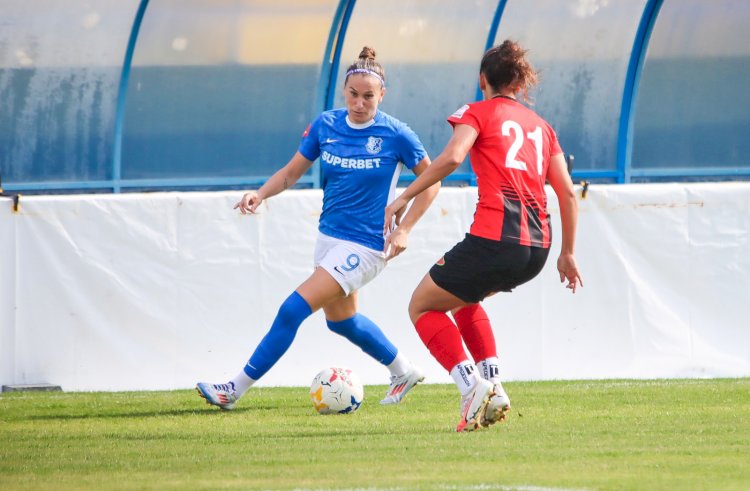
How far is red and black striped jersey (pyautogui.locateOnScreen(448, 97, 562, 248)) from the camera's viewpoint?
6031 millimetres

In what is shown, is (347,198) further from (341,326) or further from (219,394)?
(219,394)

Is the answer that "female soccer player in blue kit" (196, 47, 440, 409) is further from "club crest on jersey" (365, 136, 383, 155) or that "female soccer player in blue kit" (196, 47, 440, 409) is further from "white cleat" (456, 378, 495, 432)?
"white cleat" (456, 378, 495, 432)

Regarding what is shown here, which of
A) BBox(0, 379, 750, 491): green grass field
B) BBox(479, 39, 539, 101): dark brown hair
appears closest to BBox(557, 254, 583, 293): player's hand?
BBox(0, 379, 750, 491): green grass field

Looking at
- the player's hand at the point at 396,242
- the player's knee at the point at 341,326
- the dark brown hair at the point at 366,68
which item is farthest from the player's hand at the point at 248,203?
the player's hand at the point at 396,242

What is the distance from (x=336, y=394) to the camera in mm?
7215

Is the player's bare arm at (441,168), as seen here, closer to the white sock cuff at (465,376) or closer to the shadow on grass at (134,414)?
the white sock cuff at (465,376)

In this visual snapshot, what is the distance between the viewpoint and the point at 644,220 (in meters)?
9.16

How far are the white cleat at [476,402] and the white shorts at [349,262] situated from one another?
1.39 m

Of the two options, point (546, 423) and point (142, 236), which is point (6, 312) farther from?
point (546, 423)

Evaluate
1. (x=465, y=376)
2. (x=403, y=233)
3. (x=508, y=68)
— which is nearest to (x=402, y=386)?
(x=465, y=376)

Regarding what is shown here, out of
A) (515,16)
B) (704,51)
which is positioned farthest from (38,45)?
(704,51)

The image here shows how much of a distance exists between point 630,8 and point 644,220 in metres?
2.54

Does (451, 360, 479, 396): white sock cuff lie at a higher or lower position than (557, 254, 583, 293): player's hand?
lower

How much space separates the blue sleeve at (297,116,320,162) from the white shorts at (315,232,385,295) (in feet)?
1.61
